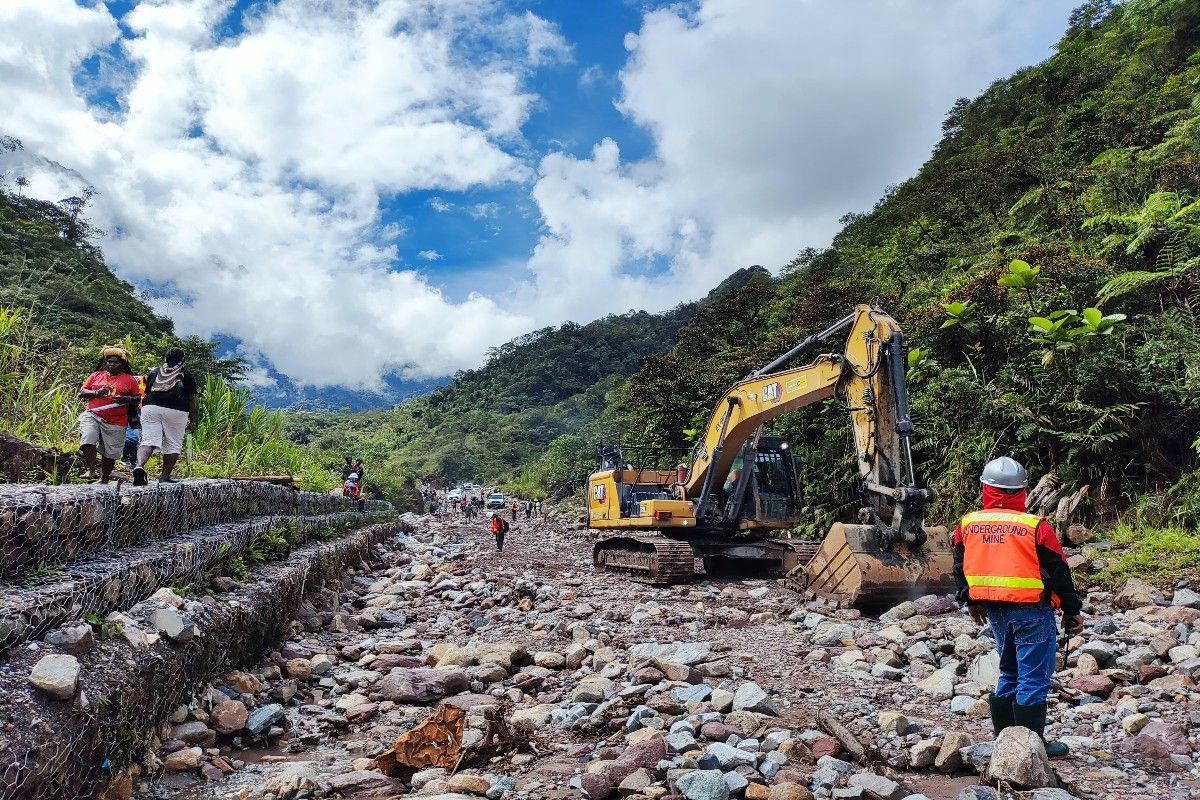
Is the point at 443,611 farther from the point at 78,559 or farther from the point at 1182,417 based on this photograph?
the point at 1182,417

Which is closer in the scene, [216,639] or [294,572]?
[216,639]

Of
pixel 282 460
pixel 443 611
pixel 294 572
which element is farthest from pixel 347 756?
pixel 282 460

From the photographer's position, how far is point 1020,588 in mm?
3336

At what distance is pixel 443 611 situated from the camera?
8.34 metres

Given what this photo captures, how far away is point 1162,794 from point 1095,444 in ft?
22.8

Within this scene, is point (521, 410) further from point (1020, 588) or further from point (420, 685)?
point (1020, 588)

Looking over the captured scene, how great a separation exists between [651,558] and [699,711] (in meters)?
6.34

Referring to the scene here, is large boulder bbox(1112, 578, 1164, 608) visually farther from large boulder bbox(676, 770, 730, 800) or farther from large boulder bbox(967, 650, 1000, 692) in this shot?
large boulder bbox(676, 770, 730, 800)

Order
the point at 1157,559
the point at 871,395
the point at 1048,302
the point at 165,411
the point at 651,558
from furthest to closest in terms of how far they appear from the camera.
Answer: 1. the point at 1048,302
2. the point at 651,558
3. the point at 871,395
4. the point at 1157,559
5. the point at 165,411

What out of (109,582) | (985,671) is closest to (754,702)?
(985,671)

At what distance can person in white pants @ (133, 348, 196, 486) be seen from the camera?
20.0 ft

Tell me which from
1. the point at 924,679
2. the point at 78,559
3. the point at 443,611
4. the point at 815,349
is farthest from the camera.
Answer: the point at 815,349

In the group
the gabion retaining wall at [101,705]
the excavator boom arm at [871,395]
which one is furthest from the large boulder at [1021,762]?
the excavator boom arm at [871,395]

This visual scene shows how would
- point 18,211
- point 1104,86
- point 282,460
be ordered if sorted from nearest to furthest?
point 282,460
point 1104,86
point 18,211
